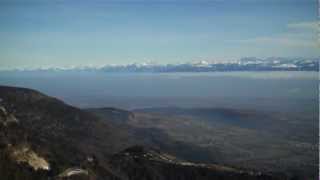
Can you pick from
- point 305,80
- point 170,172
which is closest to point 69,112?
point 170,172

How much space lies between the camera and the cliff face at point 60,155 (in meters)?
32.2

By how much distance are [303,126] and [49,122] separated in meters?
58.8

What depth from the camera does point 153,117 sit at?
112 m

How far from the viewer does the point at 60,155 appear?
37562mm

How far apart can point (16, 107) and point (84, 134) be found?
944 centimetres

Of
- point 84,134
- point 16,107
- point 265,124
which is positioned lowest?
point 265,124

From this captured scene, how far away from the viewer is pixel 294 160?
7269 cm

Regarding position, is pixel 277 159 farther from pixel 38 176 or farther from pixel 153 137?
pixel 38 176

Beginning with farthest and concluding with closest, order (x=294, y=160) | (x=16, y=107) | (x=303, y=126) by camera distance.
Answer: (x=303, y=126) → (x=294, y=160) → (x=16, y=107)

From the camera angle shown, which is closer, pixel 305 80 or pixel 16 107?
pixel 16 107

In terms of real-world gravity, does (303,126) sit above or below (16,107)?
below

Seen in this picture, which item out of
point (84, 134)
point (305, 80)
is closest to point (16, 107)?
point (84, 134)

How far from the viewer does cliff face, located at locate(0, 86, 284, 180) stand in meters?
32.2

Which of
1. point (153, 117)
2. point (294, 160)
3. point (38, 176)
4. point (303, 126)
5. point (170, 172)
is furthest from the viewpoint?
point (153, 117)
